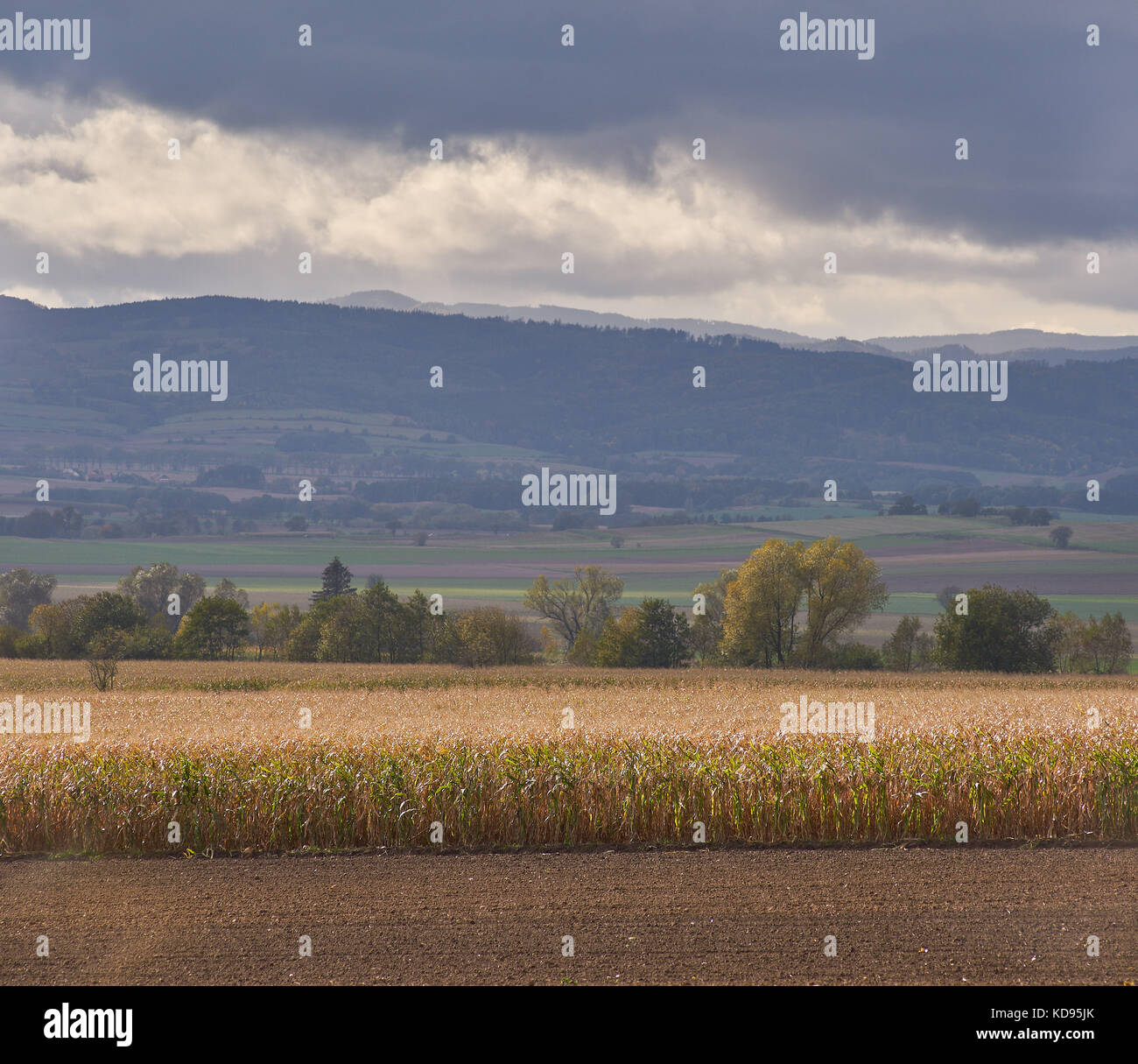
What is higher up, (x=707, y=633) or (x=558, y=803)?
(x=707, y=633)

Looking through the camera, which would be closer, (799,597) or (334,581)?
(799,597)

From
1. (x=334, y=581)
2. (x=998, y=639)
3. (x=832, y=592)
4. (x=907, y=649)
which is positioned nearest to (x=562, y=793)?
(x=998, y=639)

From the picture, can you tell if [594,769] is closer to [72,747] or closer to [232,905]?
[232,905]

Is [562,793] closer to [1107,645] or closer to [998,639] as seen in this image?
[998,639]

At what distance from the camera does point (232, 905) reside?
1255cm

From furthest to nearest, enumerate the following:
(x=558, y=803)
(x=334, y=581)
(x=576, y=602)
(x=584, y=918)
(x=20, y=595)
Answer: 1. (x=334, y=581)
2. (x=20, y=595)
3. (x=576, y=602)
4. (x=558, y=803)
5. (x=584, y=918)

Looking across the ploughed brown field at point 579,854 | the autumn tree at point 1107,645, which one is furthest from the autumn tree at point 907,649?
the ploughed brown field at point 579,854

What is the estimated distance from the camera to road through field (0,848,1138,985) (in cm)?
1041

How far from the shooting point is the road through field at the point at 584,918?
10.4m

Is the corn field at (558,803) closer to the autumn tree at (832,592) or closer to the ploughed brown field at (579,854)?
the ploughed brown field at (579,854)

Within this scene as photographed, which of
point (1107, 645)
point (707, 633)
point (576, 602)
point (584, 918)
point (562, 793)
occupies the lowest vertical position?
point (1107, 645)

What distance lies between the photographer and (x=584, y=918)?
39.0ft

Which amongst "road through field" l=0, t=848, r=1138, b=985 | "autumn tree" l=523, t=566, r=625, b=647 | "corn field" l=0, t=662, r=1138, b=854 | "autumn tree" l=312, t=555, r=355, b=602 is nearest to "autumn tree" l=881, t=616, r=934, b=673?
"autumn tree" l=523, t=566, r=625, b=647
